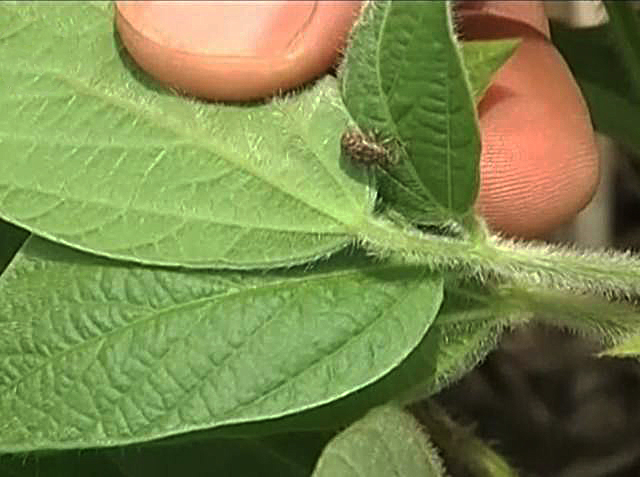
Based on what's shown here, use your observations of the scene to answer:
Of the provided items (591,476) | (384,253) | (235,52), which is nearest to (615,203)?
(591,476)

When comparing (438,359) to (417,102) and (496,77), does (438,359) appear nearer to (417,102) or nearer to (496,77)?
(417,102)

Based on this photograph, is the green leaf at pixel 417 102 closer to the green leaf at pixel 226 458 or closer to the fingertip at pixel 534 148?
the green leaf at pixel 226 458

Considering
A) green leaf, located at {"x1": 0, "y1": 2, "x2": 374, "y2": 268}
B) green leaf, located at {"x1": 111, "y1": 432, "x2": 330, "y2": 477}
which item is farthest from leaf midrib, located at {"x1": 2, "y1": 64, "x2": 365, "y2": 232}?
green leaf, located at {"x1": 111, "y1": 432, "x2": 330, "y2": 477}

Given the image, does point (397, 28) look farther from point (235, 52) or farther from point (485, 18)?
point (485, 18)

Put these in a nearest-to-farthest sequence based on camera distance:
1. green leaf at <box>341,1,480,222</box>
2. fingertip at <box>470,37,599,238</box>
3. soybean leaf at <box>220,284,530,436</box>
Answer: green leaf at <box>341,1,480,222</box>, soybean leaf at <box>220,284,530,436</box>, fingertip at <box>470,37,599,238</box>

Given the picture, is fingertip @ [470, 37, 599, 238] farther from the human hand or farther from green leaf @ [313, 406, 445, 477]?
green leaf @ [313, 406, 445, 477]

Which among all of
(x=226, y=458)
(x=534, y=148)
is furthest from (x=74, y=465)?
(x=534, y=148)

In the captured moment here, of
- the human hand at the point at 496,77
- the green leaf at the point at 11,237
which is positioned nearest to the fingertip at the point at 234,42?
the human hand at the point at 496,77
